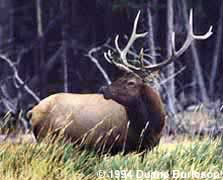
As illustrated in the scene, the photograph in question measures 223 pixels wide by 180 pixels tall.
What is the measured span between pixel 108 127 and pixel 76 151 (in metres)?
0.57

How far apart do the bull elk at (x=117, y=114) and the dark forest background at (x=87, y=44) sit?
5633 millimetres

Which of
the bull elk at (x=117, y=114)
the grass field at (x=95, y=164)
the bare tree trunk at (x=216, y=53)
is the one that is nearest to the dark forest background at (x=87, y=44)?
→ the bare tree trunk at (x=216, y=53)

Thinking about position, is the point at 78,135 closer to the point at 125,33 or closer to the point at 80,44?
the point at 125,33

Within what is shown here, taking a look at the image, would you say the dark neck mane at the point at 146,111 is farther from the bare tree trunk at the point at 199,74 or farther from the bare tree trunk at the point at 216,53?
the bare tree trunk at the point at 216,53

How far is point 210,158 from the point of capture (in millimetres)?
7977

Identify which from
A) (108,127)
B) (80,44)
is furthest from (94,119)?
(80,44)

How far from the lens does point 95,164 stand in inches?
300

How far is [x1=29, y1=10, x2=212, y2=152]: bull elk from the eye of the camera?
811 centimetres

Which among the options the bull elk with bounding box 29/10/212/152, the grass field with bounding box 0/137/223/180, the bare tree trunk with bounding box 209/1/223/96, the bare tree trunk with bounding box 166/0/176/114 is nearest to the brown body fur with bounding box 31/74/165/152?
the bull elk with bounding box 29/10/212/152

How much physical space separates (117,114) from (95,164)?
81 cm

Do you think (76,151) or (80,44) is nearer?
(76,151)

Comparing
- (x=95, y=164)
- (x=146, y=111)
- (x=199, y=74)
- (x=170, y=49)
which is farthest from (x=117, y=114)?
(x=199, y=74)

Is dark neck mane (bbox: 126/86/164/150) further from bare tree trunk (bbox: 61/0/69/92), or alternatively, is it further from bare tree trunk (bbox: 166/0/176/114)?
bare tree trunk (bbox: 61/0/69/92)

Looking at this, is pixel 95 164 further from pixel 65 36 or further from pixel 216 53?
pixel 216 53
